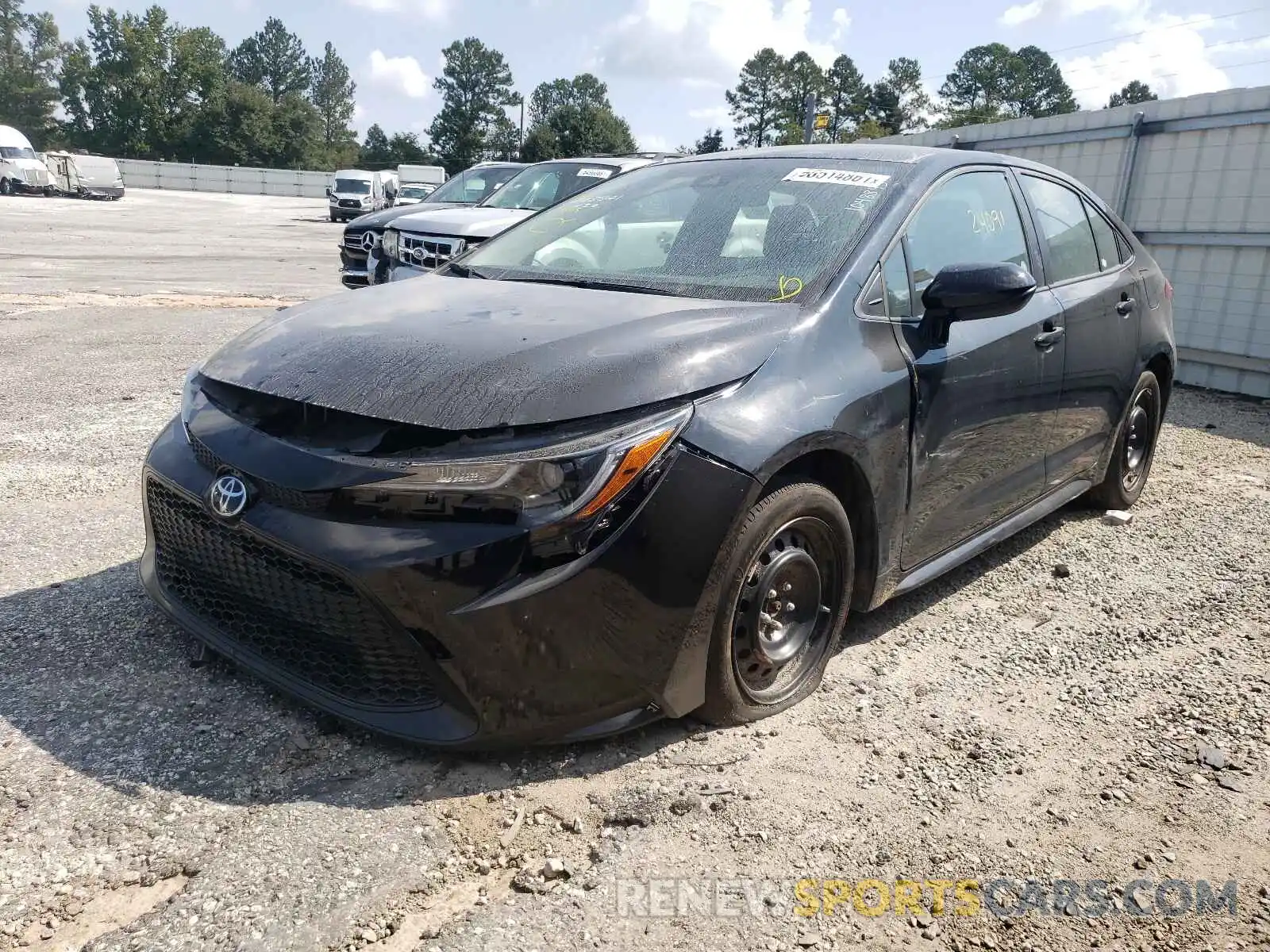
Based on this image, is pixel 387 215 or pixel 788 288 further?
pixel 387 215

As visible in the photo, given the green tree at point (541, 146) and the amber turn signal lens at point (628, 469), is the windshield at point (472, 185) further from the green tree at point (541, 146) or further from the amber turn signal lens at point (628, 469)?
the green tree at point (541, 146)

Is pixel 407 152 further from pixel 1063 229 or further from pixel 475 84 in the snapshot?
pixel 1063 229

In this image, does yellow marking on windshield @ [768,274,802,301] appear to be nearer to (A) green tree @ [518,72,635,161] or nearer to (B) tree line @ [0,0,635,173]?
(A) green tree @ [518,72,635,161]

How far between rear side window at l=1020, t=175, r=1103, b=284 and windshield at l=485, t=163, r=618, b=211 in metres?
6.36

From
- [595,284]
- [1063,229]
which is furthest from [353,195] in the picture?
[595,284]

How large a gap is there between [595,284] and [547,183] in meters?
7.57

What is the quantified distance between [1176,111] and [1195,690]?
7344 mm

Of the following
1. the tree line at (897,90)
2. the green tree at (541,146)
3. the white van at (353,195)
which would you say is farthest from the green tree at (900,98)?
the white van at (353,195)

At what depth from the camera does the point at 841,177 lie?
11.3 feet

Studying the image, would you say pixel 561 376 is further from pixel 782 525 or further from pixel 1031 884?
pixel 1031 884

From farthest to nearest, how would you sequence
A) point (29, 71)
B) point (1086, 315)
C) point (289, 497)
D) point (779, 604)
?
point (29, 71), point (1086, 315), point (779, 604), point (289, 497)

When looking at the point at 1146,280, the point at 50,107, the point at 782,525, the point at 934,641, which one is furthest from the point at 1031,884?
the point at 50,107

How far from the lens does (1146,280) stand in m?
4.76

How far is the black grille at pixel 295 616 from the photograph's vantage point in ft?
7.71
